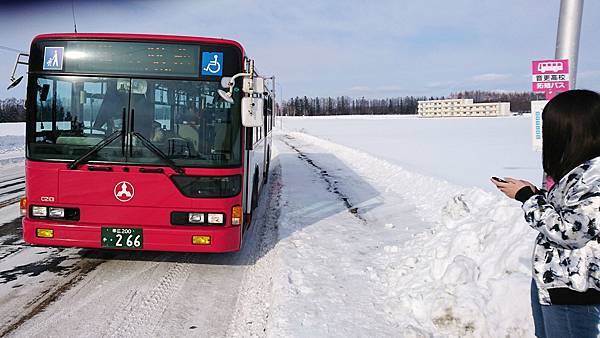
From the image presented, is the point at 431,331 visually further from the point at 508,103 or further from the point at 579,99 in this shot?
the point at 508,103

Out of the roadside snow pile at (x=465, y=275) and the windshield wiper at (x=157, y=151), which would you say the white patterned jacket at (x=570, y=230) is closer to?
the roadside snow pile at (x=465, y=275)

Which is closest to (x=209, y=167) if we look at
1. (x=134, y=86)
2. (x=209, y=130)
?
(x=209, y=130)

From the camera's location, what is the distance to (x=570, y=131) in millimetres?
1951

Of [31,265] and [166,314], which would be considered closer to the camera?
[166,314]

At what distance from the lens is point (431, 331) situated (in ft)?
12.4

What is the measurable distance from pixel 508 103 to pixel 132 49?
12760cm

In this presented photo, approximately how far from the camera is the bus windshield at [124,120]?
5.13m

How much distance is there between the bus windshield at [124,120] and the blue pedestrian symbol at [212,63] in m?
0.14

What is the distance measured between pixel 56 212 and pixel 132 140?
1.19m

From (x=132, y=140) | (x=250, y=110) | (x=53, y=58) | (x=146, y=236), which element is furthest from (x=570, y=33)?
(x=53, y=58)

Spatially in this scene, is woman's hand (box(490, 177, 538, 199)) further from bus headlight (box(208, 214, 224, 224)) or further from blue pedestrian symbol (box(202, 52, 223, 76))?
blue pedestrian symbol (box(202, 52, 223, 76))

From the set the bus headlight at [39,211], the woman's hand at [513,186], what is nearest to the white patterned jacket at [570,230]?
the woman's hand at [513,186]

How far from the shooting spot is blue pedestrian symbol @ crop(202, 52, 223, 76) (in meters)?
5.25

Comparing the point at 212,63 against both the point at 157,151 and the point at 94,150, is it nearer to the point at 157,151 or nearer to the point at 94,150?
the point at 157,151
